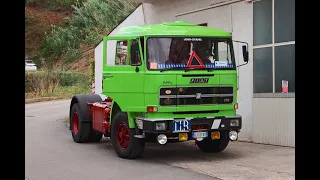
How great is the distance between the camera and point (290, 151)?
11.7 meters

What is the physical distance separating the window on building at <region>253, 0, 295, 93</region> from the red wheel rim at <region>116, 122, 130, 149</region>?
161 inches

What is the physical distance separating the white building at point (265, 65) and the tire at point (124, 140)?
3.70 m

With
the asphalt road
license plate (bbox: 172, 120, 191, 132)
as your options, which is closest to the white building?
license plate (bbox: 172, 120, 191, 132)

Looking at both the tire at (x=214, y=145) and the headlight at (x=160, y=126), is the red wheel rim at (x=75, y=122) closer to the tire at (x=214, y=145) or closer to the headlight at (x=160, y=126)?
the tire at (x=214, y=145)

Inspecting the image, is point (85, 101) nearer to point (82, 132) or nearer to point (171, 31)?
point (82, 132)

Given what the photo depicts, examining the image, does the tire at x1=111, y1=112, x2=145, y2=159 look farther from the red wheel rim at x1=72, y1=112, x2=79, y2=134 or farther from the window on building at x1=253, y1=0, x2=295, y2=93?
the window on building at x1=253, y1=0, x2=295, y2=93

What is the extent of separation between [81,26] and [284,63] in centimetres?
3650

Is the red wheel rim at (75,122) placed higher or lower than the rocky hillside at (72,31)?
lower

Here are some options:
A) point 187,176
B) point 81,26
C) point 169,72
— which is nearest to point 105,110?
point 169,72

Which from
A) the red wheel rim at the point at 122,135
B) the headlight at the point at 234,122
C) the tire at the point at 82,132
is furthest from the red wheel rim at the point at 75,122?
the headlight at the point at 234,122

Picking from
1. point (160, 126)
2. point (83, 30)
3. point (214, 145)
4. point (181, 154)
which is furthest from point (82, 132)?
point (83, 30)

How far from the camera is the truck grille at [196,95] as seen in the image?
1033 centimetres

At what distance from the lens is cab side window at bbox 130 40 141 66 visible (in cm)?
1052
